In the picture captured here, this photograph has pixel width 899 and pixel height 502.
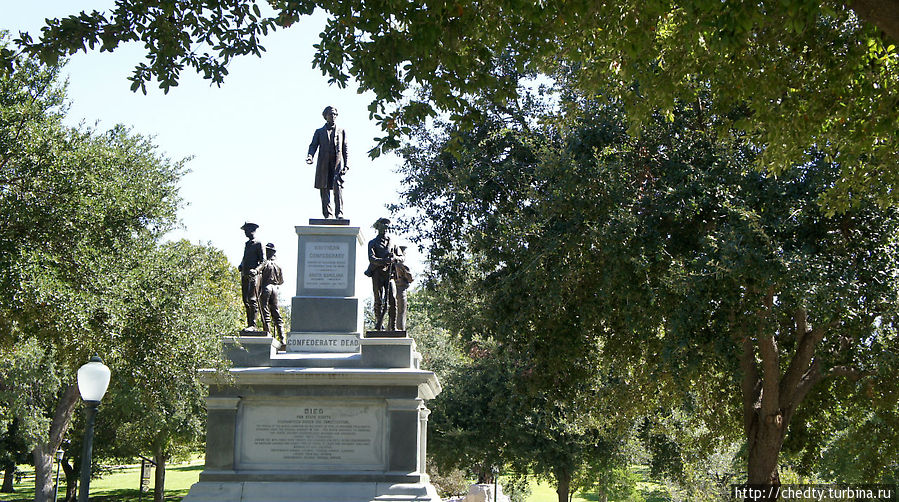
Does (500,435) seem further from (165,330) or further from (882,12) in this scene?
(882,12)

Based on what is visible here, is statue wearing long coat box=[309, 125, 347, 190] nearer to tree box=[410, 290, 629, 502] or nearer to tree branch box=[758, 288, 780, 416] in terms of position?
tree branch box=[758, 288, 780, 416]

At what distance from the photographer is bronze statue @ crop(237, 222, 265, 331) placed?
14648 millimetres

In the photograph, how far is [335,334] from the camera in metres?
14.6

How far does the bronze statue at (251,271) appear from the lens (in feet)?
48.1

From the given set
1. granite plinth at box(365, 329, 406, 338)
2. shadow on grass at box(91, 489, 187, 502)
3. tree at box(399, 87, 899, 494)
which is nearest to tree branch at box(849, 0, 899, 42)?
tree at box(399, 87, 899, 494)

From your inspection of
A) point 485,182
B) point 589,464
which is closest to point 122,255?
point 485,182

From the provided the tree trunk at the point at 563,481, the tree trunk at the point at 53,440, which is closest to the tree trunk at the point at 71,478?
the tree trunk at the point at 53,440

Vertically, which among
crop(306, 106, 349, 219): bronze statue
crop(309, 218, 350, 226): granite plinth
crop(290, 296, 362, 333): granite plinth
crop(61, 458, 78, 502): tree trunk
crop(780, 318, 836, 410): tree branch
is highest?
crop(306, 106, 349, 219): bronze statue

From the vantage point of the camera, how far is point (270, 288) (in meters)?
14.9

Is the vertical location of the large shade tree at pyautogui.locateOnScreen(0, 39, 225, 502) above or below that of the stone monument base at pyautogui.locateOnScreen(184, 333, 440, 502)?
above

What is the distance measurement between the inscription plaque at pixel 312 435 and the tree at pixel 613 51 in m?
6.39

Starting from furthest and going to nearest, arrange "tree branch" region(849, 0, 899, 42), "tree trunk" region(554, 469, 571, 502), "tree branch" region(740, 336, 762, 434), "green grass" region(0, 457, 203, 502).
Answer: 1. "green grass" region(0, 457, 203, 502)
2. "tree trunk" region(554, 469, 571, 502)
3. "tree branch" region(740, 336, 762, 434)
4. "tree branch" region(849, 0, 899, 42)

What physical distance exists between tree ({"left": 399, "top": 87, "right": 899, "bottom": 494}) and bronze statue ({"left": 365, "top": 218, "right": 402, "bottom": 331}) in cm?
233

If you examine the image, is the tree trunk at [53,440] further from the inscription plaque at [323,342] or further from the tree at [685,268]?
the tree at [685,268]
